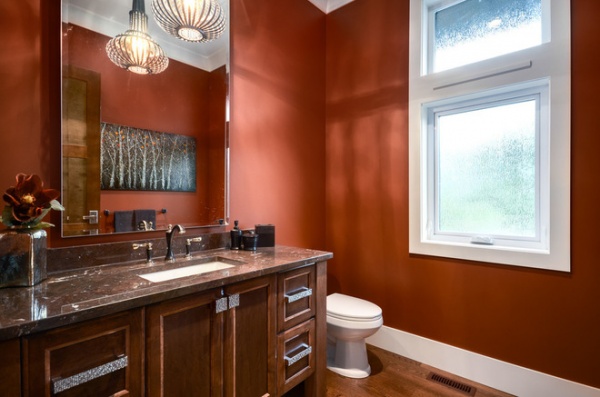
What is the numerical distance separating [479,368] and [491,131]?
1.59 m

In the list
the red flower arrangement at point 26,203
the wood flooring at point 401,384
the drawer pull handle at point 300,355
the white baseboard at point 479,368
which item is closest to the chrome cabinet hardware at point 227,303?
the drawer pull handle at point 300,355

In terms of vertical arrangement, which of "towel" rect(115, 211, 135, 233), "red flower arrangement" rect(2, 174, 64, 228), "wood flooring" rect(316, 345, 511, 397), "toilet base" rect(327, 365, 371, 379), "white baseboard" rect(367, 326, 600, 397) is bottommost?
"wood flooring" rect(316, 345, 511, 397)

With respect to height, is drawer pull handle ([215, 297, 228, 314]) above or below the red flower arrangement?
below

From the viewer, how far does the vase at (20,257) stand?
1.05 metres

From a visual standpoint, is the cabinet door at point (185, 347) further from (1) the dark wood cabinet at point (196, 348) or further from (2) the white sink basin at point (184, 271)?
(2) the white sink basin at point (184, 271)

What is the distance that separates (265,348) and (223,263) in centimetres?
50

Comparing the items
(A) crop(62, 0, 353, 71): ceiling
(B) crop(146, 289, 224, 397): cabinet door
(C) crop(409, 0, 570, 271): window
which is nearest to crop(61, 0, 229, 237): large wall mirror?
(A) crop(62, 0, 353, 71): ceiling

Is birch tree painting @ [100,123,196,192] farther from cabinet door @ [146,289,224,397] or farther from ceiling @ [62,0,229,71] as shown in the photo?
cabinet door @ [146,289,224,397]

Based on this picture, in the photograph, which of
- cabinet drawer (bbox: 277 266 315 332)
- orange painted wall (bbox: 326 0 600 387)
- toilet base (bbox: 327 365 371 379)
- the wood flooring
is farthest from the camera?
toilet base (bbox: 327 365 371 379)

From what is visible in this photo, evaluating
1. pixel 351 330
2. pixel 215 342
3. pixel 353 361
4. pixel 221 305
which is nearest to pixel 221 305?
pixel 221 305

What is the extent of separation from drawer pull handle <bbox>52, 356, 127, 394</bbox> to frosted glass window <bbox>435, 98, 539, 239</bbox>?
6.91 ft

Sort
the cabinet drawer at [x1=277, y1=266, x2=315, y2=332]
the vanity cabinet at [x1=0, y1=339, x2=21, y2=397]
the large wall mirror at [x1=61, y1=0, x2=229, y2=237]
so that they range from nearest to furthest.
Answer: the vanity cabinet at [x1=0, y1=339, x2=21, y2=397] < the large wall mirror at [x1=61, y1=0, x2=229, y2=237] < the cabinet drawer at [x1=277, y1=266, x2=315, y2=332]

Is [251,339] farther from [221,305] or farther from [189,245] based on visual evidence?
[189,245]

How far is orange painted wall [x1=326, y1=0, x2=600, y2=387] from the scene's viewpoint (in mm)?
1646
